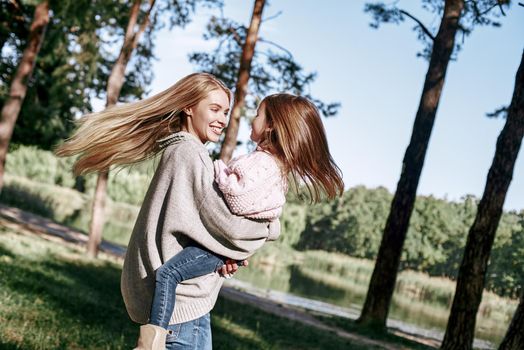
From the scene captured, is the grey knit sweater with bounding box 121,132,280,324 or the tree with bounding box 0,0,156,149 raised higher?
the tree with bounding box 0,0,156,149

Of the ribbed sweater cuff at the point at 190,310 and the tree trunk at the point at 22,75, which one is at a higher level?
the tree trunk at the point at 22,75

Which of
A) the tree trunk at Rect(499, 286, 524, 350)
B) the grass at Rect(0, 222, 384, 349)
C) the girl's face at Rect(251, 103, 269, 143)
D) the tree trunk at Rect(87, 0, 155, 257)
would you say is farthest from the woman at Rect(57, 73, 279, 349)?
the tree trunk at Rect(87, 0, 155, 257)

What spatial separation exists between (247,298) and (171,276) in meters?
12.6

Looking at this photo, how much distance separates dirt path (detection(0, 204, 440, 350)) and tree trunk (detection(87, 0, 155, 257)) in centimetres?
243

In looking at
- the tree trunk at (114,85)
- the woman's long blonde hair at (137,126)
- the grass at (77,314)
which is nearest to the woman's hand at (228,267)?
the woman's long blonde hair at (137,126)

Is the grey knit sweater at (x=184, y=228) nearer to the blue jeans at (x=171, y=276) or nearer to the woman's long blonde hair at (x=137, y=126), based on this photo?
the blue jeans at (x=171, y=276)

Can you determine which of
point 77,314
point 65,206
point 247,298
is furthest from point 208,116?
point 65,206

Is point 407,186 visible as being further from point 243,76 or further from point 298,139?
point 298,139

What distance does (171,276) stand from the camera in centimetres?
248

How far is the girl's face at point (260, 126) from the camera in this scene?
110 inches

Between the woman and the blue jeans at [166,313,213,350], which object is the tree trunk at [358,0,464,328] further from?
the blue jeans at [166,313,213,350]

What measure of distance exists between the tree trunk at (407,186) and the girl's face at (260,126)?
1099 cm

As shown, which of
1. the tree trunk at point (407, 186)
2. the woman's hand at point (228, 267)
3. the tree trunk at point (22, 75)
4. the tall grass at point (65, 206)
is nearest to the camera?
the woman's hand at point (228, 267)

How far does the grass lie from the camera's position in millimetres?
6105
